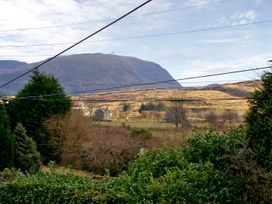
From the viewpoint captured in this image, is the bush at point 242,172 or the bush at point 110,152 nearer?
the bush at point 242,172

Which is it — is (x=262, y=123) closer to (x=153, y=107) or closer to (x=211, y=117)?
(x=211, y=117)

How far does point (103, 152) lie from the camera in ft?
93.8

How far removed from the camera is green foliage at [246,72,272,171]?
757 cm

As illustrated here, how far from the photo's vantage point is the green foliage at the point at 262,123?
24.8 ft

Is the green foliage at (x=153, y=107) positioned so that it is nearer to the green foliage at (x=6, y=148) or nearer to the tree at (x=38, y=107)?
the tree at (x=38, y=107)

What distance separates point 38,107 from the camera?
34.5 metres

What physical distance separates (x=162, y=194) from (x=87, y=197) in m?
1.41

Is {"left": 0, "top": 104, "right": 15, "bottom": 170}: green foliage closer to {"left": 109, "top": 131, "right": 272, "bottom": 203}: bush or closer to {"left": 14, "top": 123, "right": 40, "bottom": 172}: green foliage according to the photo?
{"left": 14, "top": 123, "right": 40, "bottom": 172}: green foliage

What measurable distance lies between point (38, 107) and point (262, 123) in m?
28.4

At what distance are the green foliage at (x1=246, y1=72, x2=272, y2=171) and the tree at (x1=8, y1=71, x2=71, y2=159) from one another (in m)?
26.7

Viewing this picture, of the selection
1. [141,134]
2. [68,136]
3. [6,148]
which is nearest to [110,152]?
[141,134]

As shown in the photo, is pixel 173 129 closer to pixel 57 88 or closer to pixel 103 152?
pixel 103 152

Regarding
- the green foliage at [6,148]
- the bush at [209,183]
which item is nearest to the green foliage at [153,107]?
the green foliage at [6,148]

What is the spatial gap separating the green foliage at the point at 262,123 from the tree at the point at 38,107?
26680mm
